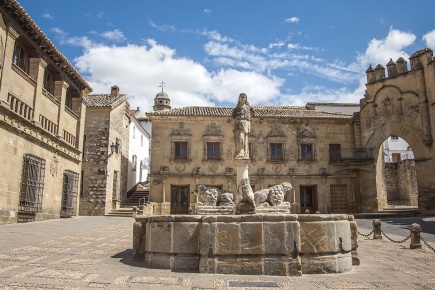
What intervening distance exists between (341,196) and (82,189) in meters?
17.2

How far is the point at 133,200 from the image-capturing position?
27.6m

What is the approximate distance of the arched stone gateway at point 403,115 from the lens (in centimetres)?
2122

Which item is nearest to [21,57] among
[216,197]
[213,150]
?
[216,197]

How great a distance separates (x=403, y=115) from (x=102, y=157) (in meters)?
19.4

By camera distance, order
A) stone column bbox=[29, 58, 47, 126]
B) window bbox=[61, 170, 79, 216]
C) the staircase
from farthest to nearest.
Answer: the staircase
window bbox=[61, 170, 79, 216]
stone column bbox=[29, 58, 47, 126]

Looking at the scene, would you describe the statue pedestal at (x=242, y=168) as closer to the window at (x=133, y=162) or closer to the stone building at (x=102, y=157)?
the stone building at (x=102, y=157)

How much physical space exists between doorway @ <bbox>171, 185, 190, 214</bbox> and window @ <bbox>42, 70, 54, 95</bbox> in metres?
9.66

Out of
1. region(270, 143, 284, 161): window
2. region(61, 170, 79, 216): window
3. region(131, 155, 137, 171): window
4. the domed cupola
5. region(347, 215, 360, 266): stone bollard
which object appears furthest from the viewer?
the domed cupola

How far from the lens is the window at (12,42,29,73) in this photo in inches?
605

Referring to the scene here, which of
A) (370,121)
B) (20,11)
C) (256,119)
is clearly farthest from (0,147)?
(370,121)

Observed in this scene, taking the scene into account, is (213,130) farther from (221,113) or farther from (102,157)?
(102,157)

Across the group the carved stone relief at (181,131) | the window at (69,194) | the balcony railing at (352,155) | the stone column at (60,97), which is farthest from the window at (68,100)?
the balcony railing at (352,155)

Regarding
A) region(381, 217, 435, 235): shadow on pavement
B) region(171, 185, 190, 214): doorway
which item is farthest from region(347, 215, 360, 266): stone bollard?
region(171, 185, 190, 214): doorway

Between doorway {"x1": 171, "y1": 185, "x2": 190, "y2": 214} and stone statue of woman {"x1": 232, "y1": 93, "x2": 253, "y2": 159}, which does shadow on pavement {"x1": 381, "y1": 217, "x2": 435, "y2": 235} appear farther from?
doorway {"x1": 171, "y1": 185, "x2": 190, "y2": 214}
